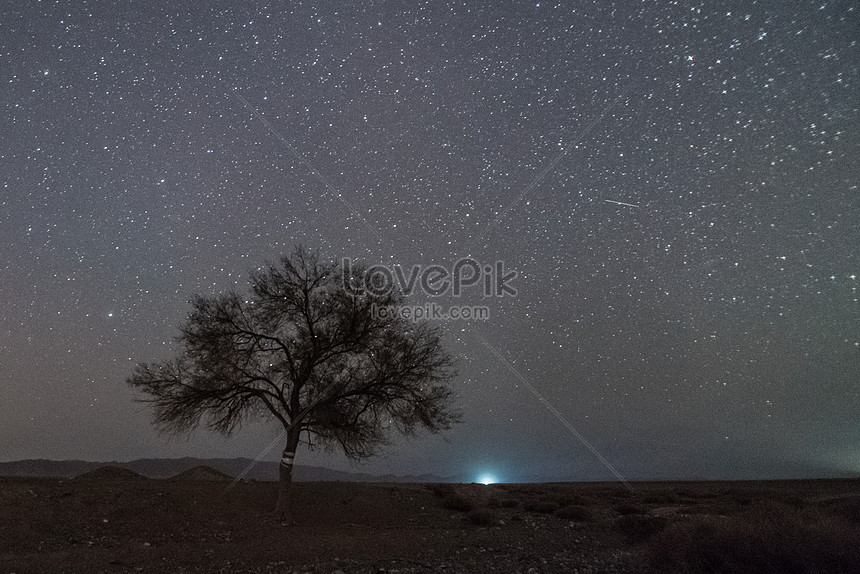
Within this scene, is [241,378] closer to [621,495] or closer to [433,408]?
[433,408]

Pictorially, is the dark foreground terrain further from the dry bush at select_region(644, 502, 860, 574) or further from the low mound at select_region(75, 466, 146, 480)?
the low mound at select_region(75, 466, 146, 480)

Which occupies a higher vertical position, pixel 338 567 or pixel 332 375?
pixel 332 375

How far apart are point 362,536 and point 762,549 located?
887 cm

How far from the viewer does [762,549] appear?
33.1ft

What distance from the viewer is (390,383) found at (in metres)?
16.9

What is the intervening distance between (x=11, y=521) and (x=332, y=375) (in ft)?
27.5

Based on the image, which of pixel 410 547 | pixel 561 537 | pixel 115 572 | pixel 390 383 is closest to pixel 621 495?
pixel 561 537

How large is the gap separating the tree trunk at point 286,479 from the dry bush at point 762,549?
9.61 meters

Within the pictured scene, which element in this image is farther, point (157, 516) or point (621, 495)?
point (621, 495)

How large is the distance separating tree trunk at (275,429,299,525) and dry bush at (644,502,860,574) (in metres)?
9.61

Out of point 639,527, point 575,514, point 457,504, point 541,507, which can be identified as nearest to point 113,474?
point 457,504

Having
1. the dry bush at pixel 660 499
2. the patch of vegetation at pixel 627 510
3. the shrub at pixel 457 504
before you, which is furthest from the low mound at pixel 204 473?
the dry bush at pixel 660 499

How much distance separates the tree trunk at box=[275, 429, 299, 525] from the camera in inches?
602

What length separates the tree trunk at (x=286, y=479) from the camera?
Answer: 15297 mm
